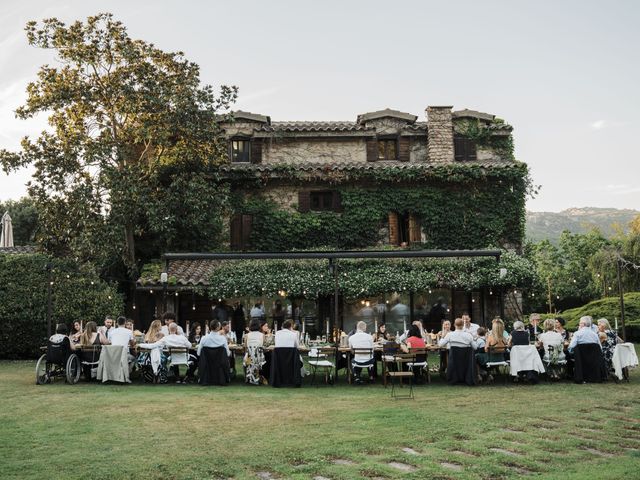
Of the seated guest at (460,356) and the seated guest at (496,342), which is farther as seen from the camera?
the seated guest at (496,342)

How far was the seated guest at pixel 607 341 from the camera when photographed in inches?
545

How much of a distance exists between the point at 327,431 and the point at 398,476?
2255 millimetres

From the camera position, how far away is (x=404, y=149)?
85.8 ft

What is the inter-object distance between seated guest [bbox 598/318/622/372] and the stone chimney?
12438 mm

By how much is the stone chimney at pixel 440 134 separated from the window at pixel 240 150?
7.39 meters

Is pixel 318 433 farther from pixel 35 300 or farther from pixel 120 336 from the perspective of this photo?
pixel 35 300

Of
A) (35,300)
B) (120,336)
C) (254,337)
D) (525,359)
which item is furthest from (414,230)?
(120,336)

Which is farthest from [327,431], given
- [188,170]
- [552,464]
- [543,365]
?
[188,170]

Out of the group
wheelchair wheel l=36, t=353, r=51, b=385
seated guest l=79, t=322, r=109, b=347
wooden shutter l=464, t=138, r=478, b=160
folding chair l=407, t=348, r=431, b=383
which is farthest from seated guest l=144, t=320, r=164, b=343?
wooden shutter l=464, t=138, r=478, b=160

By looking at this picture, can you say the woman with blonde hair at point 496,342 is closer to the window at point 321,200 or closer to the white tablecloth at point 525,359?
the white tablecloth at point 525,359

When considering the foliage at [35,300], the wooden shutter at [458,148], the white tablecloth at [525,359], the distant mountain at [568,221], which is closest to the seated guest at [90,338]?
the foliage at [35,300]

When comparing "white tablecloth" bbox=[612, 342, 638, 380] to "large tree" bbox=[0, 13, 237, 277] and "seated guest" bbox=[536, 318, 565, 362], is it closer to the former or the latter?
"seated guest" bbox=[536, 318, 565, 362]

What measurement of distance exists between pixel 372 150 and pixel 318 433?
750 inches

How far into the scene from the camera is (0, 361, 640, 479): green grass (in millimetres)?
6538
